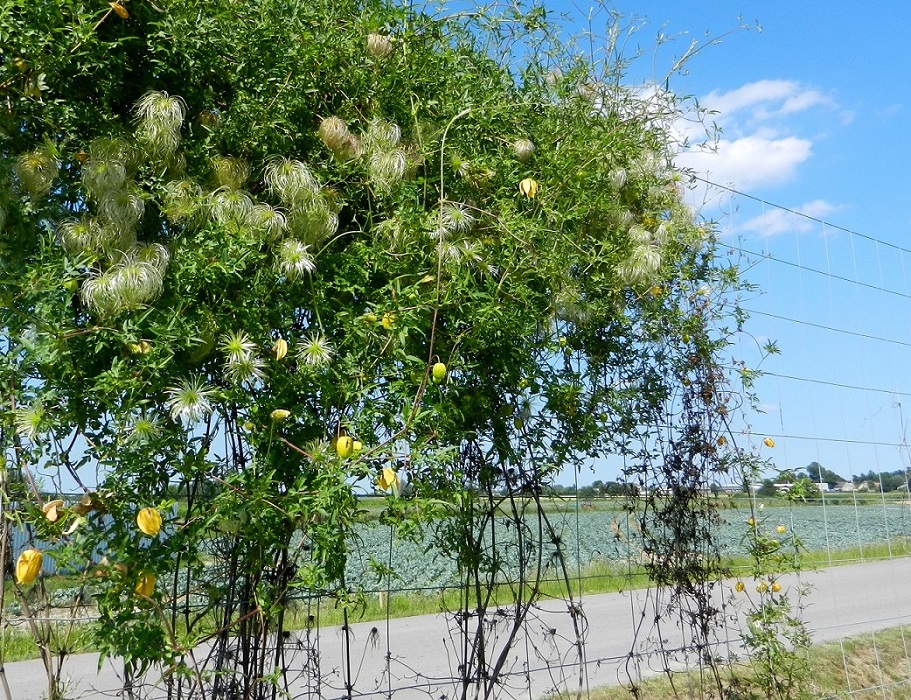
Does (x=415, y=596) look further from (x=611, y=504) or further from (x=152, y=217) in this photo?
(x=152, y=217)

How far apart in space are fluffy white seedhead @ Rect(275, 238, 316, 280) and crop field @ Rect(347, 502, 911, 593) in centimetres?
68

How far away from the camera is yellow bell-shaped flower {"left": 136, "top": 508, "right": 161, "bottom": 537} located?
188cm

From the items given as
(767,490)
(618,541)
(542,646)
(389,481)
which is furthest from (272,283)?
(767,490)

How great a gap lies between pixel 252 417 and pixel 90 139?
0.80m

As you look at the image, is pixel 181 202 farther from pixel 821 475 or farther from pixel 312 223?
pixel 821 475

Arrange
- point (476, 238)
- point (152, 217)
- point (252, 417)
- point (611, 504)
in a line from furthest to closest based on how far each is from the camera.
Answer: point (611, 504) → point (476, 238) → point (152, 217) → point (252, 417)

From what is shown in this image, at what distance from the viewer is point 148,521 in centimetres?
188

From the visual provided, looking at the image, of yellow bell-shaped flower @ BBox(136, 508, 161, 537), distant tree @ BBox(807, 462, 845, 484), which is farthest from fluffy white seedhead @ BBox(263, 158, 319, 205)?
distant tree @ BBox(807, 462, 845, 484)

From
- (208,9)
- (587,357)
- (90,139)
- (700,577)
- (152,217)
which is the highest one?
(208,9)

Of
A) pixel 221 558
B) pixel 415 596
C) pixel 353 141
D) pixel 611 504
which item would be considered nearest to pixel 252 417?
pixel 221 558

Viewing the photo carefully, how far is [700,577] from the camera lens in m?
3.93

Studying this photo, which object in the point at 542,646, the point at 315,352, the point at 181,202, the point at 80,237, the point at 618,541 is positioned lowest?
the point at 542,646

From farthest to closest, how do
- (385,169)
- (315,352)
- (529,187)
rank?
1. (529,187)
2. (385,169)
3. (315,352)

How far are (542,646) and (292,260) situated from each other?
6.85 ft
